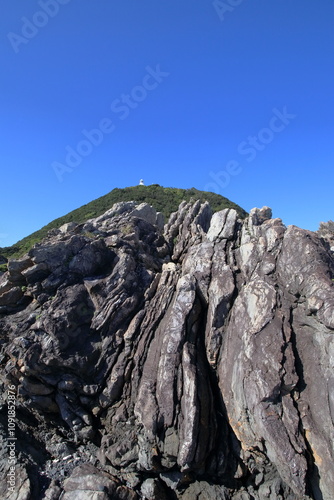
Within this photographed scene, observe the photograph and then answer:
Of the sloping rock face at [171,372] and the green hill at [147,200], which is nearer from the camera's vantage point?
the sloping rock face at [171,372]

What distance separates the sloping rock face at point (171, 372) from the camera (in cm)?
1206

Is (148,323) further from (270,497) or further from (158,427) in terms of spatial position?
(270,497)

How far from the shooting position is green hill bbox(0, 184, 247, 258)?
61441mm

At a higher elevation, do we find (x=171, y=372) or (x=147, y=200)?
(x=147, y=200)

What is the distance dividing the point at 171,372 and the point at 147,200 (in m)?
56.3

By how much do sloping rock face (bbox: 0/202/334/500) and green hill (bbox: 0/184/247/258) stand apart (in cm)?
4093

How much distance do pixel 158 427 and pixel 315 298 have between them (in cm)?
Answer: 908

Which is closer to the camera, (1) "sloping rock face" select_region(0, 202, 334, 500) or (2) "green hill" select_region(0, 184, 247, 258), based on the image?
(1) "sloping rock face" select_region(0, 202, 334, 500)

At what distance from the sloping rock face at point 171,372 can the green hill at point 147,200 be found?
1612 inches

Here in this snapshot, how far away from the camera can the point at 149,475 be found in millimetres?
13000

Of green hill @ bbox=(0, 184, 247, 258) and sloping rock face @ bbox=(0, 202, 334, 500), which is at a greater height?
green hill @ bbox=(0, 184, 247, 258)

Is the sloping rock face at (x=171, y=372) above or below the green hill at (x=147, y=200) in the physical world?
below

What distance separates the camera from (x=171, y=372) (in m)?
14.0

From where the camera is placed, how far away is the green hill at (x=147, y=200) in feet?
202
